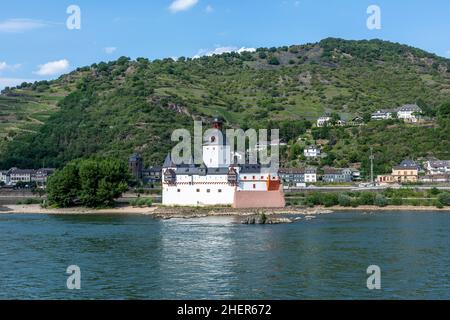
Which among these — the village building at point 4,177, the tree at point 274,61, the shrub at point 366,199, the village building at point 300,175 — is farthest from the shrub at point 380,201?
the tree at point 274,61

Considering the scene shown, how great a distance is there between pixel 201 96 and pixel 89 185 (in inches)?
2101

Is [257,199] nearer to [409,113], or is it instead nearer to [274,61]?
[409,113]

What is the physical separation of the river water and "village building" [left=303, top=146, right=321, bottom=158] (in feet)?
121

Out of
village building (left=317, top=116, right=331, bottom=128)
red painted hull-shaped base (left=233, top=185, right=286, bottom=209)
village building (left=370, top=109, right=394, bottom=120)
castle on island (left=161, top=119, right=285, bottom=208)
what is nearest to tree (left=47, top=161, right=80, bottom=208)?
castle on island (left=161, top=119, right=285, bottom=208)

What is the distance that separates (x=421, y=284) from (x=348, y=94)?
308 feet

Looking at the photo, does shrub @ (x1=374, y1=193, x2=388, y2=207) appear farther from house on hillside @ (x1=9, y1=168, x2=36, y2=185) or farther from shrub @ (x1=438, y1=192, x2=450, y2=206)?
house on hillside @ (x1=9, y1=168, x2=36, y2=185)

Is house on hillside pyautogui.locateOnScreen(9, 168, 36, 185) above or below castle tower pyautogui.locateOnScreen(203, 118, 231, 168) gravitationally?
below

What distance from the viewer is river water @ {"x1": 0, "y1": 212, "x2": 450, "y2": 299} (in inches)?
735

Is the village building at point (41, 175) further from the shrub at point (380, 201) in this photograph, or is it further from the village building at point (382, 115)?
the village building at point (382, 115)

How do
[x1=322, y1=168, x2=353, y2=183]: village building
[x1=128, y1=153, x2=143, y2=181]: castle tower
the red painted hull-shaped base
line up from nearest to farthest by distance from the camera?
the red painted hull-shaped base < [x1=322, y1=168, x2=353, y2=183]: village building < [x1=128, y1=153, x2=143, y2=181]: castle tower

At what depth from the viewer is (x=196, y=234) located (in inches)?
1323
